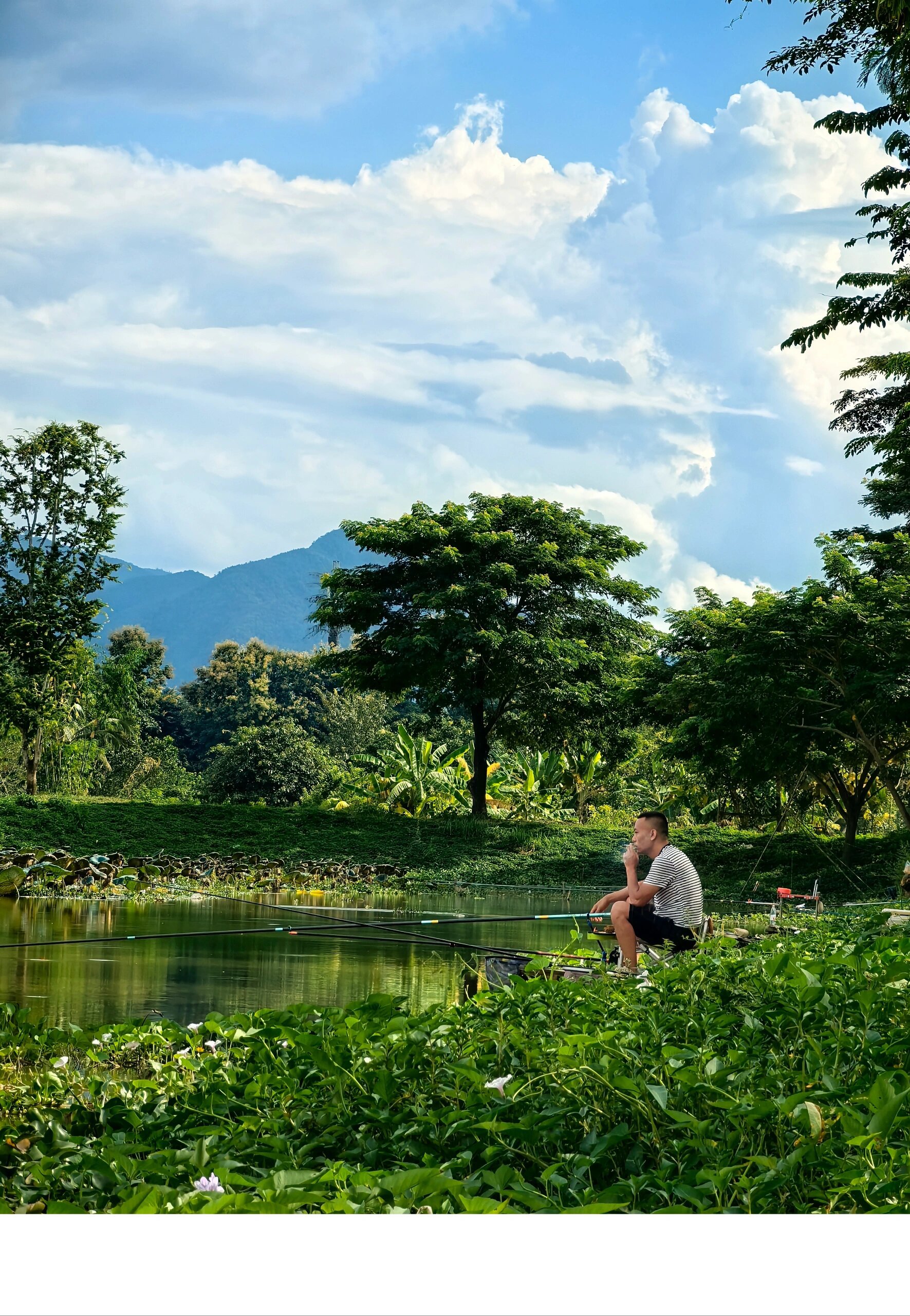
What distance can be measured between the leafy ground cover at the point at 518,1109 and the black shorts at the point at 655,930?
202cm

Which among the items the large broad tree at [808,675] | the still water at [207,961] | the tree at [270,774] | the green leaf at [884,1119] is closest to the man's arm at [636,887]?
the still water at [207,961]

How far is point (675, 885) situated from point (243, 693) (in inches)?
1379

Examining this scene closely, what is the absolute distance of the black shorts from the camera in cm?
582

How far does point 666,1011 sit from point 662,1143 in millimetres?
1037

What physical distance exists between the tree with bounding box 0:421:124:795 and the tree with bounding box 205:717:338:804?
6.79 metres

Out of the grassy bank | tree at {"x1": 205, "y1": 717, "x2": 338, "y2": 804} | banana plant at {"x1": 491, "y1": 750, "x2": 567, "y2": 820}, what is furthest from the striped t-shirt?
tree at {"x1": 205, "y1": 717, "x2": 338, "y2": 804}

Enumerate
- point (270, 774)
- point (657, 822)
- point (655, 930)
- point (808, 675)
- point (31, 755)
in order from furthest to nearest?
point (270, 774) < point (31, 755) < point (808, 675) < point (657, 822) < point (655, 930)

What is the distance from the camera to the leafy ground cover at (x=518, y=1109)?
2133mm

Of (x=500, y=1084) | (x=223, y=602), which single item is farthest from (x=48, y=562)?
(x=223, y=602)

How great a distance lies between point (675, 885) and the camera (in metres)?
5.97

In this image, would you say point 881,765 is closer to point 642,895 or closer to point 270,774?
point 642,895

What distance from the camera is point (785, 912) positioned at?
12.2 m

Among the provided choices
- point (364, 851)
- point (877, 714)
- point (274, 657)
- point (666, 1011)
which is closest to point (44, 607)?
point (364, 851)

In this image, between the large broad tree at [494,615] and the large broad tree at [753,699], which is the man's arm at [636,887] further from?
the large broad tree at [494,615]
